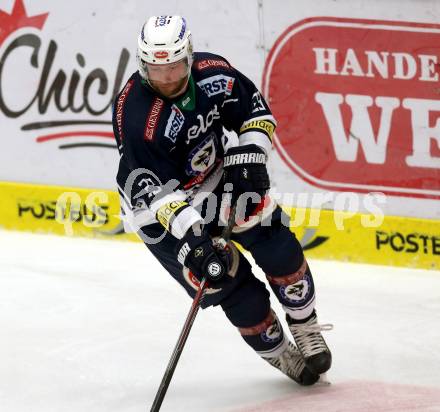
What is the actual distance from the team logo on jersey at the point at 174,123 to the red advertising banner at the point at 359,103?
1.97 m

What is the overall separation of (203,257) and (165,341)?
43.8 inches

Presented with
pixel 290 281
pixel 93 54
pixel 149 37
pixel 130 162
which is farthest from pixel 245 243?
pixel 93 54

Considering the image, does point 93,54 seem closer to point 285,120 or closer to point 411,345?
point 285,120

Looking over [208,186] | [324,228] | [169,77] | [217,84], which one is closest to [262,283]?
[208,186]

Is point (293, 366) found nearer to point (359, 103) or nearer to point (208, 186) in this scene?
point (208, 186)

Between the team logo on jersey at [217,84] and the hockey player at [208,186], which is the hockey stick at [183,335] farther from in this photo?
the team logo on jersey at [217,84]

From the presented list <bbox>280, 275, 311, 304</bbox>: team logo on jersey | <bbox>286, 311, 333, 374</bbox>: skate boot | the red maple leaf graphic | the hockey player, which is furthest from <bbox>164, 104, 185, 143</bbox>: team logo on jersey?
the red maple leaf graphic

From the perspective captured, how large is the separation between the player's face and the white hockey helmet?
18mm

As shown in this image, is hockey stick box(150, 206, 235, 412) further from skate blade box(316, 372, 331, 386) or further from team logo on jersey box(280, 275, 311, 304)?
skate blade box(316, 372, 331, 386)

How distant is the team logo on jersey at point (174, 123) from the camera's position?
3.58 metres

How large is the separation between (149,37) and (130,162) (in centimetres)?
44

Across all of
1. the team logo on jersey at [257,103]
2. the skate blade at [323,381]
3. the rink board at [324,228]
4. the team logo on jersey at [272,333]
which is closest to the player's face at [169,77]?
the team logo on jersey at [257,103]

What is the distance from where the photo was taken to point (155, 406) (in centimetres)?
336

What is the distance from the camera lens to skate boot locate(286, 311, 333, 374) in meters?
3.87
